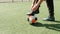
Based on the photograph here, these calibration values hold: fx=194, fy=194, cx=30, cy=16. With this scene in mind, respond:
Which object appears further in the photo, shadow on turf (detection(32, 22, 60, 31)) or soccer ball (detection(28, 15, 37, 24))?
soccer ball (detection(28, 15, 37, 24))

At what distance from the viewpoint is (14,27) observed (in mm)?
3375

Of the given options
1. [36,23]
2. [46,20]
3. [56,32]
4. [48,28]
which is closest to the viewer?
[56,32]

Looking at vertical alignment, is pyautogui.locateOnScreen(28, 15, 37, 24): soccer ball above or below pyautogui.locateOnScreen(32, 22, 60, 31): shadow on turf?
above

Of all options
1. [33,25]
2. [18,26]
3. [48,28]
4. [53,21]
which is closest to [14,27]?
[18,26]

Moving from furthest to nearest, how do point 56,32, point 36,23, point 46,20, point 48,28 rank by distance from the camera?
1. point 46,20
2. point 36,23
3. point 48,28
4. point 56,32

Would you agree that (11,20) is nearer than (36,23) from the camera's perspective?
No

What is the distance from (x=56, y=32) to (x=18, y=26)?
73 centimetres

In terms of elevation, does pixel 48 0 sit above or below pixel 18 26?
above

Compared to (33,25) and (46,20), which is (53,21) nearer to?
(46,20)

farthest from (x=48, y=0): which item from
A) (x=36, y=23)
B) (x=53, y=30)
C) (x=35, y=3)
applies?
(x=53, y=30)

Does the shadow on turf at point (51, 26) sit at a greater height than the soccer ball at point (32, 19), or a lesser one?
lesser

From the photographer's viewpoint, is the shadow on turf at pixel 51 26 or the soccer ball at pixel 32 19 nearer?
the shadow on turf at pixel 51 26

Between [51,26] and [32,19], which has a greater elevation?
[32,19]

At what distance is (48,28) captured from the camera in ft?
10.9
